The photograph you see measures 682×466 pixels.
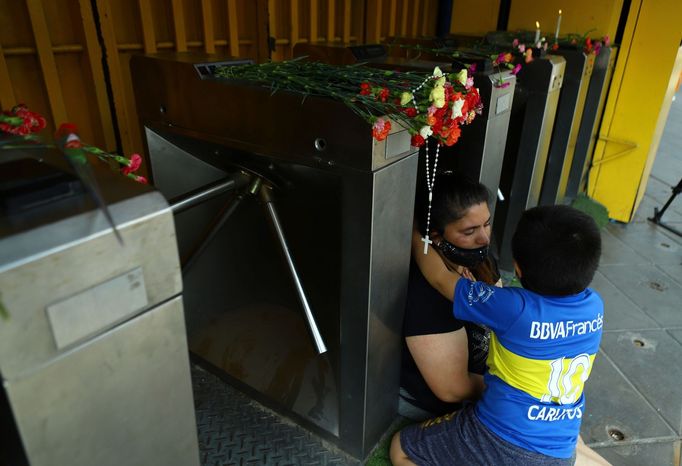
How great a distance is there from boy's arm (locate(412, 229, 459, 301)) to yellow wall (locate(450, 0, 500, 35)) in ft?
7.69

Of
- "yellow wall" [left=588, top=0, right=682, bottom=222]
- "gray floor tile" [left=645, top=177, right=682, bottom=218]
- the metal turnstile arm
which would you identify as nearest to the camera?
the metal turnstile arm

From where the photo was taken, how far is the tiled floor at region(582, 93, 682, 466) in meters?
1.43

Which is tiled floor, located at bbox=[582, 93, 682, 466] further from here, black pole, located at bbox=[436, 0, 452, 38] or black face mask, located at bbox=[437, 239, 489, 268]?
black pole, located at bbox=[436, 0, 452, 38]

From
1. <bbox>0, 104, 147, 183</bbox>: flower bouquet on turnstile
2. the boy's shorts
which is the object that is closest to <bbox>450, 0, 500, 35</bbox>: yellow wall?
the boy's shorts

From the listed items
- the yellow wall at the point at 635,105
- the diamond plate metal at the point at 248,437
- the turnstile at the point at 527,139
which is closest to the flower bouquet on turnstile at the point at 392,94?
the diamond plate metal at the point at 248,437

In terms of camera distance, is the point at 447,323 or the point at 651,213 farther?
the point at 651,213

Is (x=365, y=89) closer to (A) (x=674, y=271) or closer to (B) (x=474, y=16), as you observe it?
(A) (x=674, y=271)

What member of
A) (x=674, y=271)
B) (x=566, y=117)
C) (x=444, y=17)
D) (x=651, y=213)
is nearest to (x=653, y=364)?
(x=674, y=271)

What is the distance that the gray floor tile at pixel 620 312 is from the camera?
77.4 inches

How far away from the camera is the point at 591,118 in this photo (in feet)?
9.34

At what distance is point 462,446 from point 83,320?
88 centimetres

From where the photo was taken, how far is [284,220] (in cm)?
127

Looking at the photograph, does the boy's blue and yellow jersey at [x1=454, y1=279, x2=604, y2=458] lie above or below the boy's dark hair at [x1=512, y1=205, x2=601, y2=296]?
below

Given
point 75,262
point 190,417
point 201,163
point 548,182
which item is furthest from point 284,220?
point 548,182
